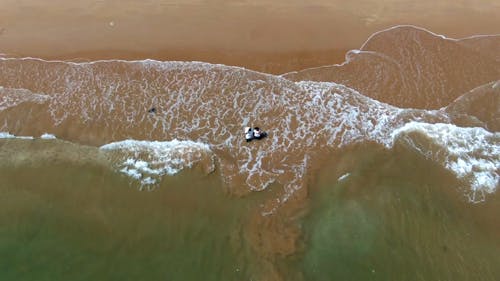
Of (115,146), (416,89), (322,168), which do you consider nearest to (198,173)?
(115,146)

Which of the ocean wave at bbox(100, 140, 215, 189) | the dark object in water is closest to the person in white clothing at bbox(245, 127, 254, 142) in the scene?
the dark object in water

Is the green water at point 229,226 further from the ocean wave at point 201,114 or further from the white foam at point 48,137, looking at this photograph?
the white foam at point 48,137

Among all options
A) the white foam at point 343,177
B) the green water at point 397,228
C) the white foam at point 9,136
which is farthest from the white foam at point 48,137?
the white foam at point 343,177

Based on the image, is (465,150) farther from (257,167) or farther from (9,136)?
(9,136)

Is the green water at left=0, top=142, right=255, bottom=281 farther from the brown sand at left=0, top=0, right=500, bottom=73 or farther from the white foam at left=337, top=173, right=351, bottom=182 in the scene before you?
the brown sand at left=0, top=0, right=500, bottom=73

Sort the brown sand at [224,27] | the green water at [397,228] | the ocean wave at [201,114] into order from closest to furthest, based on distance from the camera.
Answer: the green water at [397,228] < the ocean wave at [201,114] < the brown sand at [224,27]

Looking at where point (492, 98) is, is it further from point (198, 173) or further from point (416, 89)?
point (198, 173)
